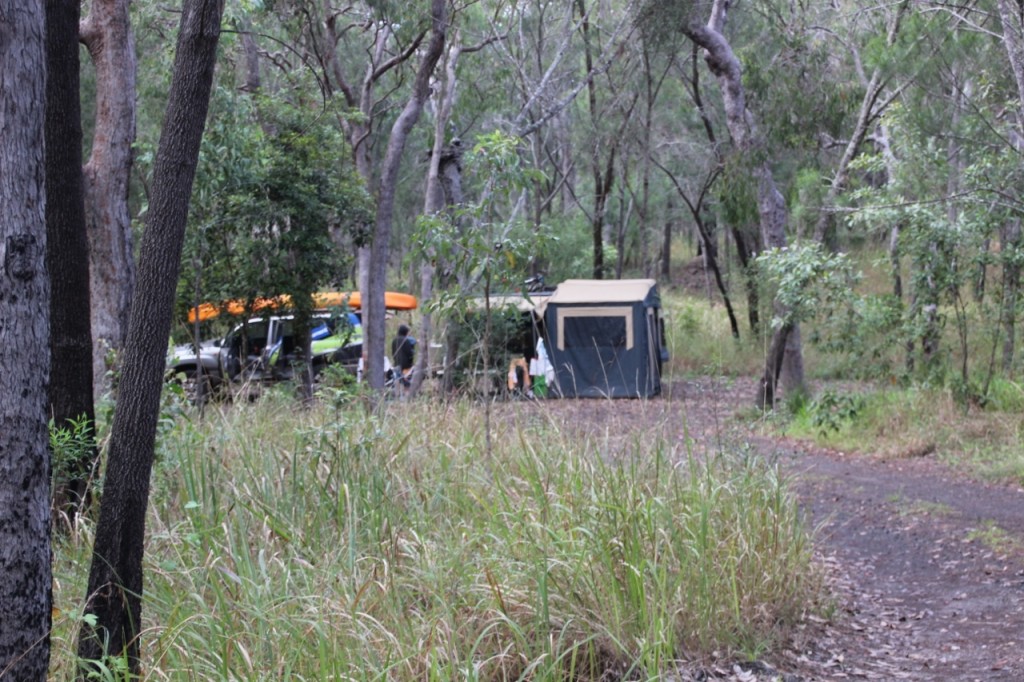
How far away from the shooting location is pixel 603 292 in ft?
64.4

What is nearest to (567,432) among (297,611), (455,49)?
(297,611)

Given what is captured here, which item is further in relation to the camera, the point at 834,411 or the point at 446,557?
the point at 834,411

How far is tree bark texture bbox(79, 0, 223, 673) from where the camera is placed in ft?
12.8

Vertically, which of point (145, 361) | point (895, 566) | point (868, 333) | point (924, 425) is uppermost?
point (145, 361)

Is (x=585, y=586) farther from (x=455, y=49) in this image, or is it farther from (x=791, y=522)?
(x=455, y=49)

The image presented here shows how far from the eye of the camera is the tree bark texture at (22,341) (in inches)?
131

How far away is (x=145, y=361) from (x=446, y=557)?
174 centimetres

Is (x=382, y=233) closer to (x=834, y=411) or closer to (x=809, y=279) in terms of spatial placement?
(x=809, y=279)

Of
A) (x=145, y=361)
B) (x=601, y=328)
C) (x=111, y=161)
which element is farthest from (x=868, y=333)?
(x=145, y=361)

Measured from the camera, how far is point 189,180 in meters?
4.06

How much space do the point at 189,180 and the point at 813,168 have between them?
17949 millimetres

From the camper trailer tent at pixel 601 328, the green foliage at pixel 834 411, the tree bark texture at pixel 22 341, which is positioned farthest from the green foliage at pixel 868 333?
the tree bark texture at pixel 22 341

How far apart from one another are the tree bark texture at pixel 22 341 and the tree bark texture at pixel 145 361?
43 cm

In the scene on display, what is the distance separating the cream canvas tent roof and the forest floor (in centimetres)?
813
